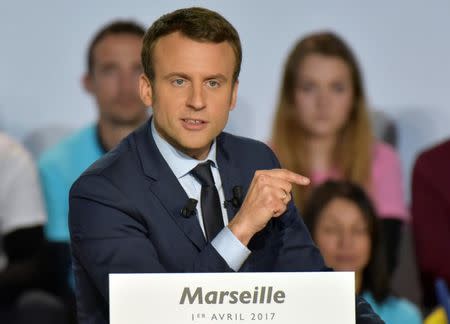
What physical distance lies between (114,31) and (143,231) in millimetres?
1587

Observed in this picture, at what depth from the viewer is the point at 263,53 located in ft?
10.5

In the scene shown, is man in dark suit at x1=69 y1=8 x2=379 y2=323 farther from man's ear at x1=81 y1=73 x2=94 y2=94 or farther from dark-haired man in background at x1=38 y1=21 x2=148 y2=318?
man's ear at x1=81 y1=73 x2=94 y2=94

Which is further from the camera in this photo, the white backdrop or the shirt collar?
the white backdrop

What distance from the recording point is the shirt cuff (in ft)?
4.86

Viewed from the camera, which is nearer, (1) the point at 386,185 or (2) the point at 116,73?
(2) the point at 116,73

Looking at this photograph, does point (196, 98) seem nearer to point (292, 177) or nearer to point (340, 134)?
point (292, 177)

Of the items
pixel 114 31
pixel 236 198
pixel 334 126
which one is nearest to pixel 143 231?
pixel 236 198

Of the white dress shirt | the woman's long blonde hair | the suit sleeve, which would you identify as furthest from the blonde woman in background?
the suit sleeve

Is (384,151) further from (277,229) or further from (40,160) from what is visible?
(277,229)

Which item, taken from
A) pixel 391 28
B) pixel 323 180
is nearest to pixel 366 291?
pixel 323 180

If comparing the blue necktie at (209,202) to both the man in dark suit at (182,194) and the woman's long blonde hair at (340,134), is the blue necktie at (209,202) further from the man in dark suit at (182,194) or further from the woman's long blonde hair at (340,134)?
the woman's long blonde hair at (340,134)

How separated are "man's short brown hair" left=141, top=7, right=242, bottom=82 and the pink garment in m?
1.63

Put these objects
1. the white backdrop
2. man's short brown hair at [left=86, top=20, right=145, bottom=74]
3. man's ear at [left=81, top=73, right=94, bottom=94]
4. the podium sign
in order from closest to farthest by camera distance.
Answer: the podium sign → man's short brown hair at [left=86, top=20, right=145, bottom=74] → man's ear at [left=81, top=73, right=94, bottom=94] → the white backdrop

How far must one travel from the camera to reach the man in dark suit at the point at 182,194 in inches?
58.8
